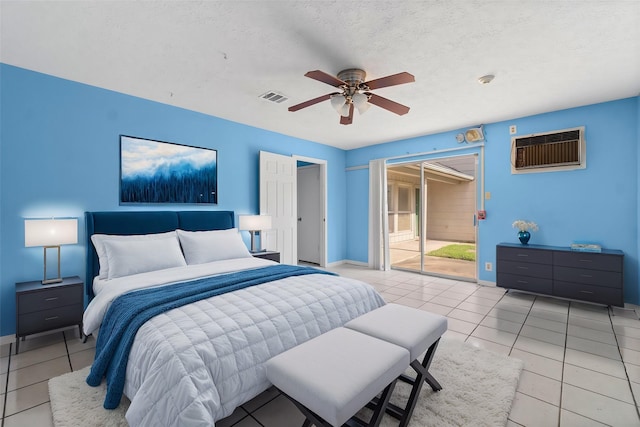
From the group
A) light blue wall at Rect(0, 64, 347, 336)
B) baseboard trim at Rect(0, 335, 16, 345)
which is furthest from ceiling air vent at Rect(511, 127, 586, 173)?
baseboard trim at Rect(0, 335, 16, 345)

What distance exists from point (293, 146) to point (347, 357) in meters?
4.51

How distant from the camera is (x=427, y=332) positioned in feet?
6.09

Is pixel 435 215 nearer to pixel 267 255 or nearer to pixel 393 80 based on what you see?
pixel 267 255

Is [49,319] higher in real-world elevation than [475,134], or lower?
lower

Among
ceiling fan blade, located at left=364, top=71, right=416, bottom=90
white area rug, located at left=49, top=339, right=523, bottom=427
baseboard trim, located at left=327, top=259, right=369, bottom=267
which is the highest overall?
ceiling fan blade, located at left=364, top=71, right=416, bottom=90

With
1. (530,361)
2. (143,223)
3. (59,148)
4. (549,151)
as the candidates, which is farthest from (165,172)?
(549,151)

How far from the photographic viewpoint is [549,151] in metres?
4.12

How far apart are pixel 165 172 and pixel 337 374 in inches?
136

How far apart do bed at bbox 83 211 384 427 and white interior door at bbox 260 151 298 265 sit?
1.47 meters

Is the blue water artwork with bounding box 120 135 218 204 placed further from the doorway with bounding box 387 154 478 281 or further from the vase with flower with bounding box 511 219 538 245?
the vase with flower with bounding box 511 219 538 245

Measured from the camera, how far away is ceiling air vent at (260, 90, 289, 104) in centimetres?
Answer: 343

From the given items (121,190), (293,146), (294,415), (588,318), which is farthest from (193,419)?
(293,146)

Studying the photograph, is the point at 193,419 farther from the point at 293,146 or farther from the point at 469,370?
the point at 293,146

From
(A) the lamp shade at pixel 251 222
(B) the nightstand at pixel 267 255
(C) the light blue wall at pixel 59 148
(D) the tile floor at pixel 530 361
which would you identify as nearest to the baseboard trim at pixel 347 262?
(B) the nightstand at pixel 267 255
